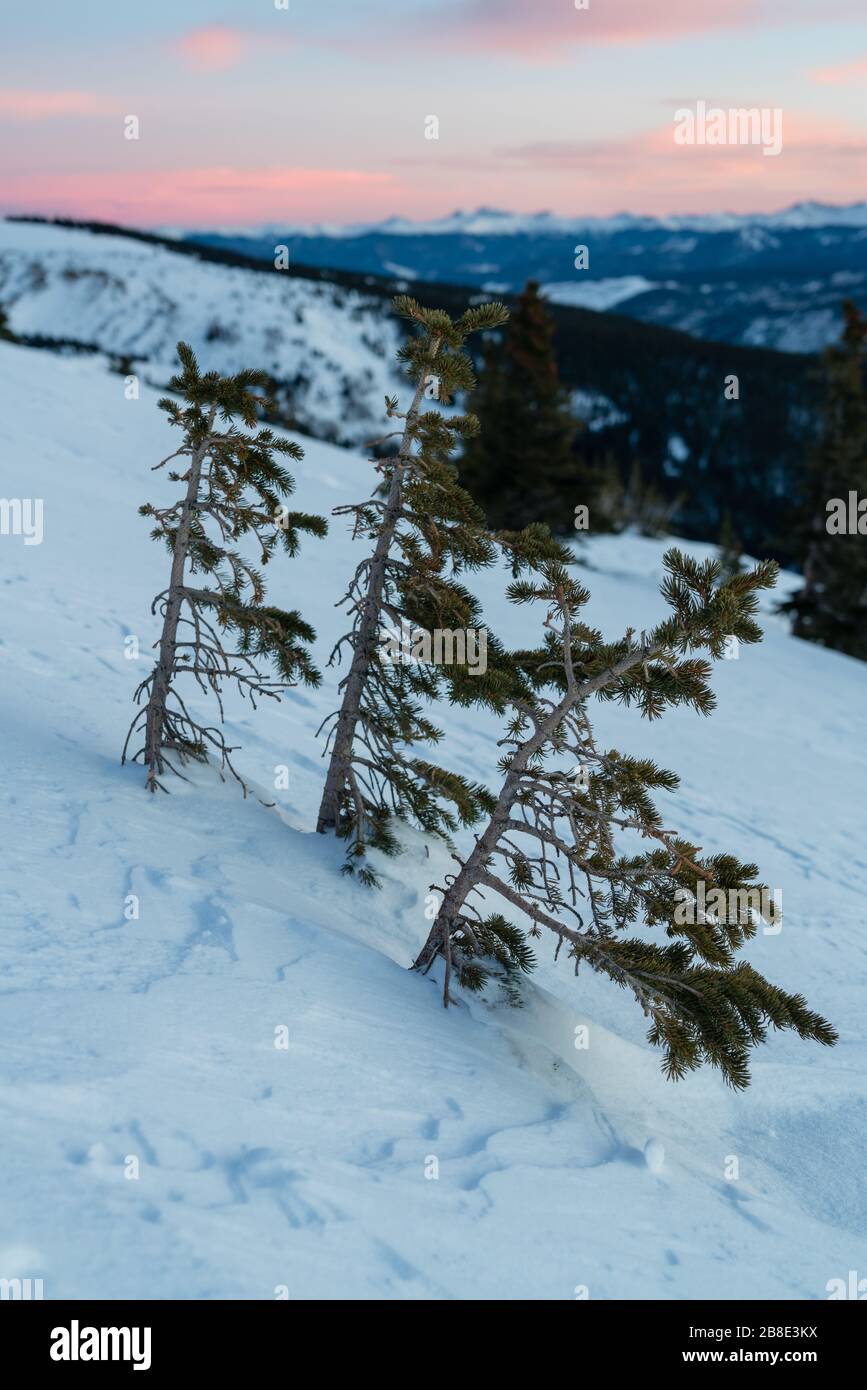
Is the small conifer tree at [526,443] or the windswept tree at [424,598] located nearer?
the windswept tree at [424,598]

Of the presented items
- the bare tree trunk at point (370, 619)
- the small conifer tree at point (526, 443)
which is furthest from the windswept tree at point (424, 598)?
the small conifer tree at point (526, 443)

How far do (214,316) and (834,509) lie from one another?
14680cm

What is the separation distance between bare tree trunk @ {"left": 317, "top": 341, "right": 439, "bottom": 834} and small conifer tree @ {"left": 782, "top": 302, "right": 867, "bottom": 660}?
2464 centimetres

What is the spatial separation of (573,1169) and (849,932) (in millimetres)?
6029

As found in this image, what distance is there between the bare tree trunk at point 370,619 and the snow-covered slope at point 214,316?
431 ft

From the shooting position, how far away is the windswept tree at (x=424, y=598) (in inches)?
227

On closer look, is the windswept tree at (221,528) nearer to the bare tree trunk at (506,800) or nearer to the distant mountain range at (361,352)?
the bare tree trunk at (506,800)

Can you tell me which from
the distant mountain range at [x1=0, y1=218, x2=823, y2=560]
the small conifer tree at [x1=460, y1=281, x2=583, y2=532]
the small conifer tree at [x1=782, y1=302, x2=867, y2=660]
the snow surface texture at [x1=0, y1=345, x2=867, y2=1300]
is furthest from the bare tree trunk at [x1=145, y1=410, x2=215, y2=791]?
the distant mountain range at [x1=0, y1=218, x2=823, y2=560]

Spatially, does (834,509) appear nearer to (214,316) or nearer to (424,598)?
(424,598)

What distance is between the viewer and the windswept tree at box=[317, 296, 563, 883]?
576cm

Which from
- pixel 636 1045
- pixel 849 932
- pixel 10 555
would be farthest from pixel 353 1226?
pixel 10 555
